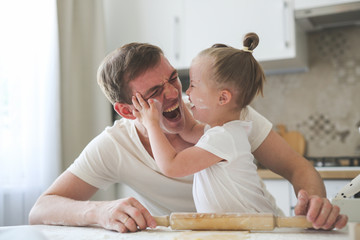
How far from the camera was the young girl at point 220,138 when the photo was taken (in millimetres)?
1174

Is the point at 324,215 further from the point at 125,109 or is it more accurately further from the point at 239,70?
the point at 125,109

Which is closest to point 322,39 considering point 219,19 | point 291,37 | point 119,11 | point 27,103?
point 291,37

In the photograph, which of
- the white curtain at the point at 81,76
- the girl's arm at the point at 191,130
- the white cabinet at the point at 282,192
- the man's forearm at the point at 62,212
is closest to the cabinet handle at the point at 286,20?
the white cabinet at the point at 282,192

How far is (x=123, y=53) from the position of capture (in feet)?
4.71

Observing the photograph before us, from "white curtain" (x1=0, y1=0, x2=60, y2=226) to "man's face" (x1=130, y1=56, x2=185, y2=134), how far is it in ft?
4.05

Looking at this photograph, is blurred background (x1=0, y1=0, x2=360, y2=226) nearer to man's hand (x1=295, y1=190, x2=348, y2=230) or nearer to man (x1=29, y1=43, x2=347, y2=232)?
man (x1=29, y1=43, x2=347, y2=232)

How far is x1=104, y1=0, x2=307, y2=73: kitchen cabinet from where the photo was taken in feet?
9.30

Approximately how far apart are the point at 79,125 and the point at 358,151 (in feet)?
6.30

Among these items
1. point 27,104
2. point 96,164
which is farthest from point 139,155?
point 27,104

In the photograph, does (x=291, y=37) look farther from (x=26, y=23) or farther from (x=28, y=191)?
(x=28, y=191)

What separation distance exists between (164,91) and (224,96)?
0.24m

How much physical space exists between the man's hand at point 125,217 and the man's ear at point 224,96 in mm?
395

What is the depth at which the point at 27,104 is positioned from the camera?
249 cm

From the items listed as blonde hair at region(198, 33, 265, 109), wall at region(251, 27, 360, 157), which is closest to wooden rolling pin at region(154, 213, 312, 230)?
blonde hair at region(198, 33, 265, 109)
